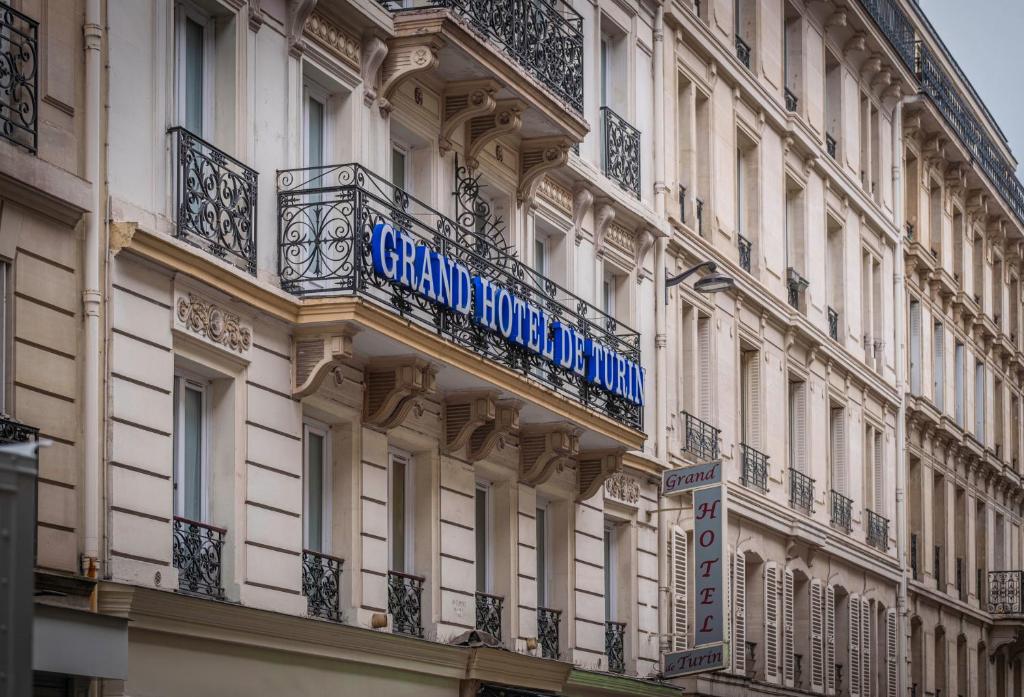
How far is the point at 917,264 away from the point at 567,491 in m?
21.7

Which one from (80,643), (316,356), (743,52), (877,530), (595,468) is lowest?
(80,643)

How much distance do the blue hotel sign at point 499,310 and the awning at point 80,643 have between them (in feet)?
17.6

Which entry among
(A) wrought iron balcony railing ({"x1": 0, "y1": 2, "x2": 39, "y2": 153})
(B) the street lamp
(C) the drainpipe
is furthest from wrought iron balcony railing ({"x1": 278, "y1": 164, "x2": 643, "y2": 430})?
(B) the street lamp

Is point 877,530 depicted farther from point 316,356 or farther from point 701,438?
point 316,356

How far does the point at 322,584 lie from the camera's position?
64.7 ft

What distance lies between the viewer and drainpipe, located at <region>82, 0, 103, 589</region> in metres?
15.5

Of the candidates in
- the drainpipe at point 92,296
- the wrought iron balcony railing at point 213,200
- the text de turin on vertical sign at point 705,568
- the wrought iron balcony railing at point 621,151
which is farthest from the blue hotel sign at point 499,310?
the drainpipe at point 92,296

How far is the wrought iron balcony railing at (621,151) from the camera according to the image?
28.1 meters

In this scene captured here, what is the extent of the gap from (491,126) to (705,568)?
8260mm

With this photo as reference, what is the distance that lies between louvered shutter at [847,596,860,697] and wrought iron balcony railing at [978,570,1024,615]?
13121mm

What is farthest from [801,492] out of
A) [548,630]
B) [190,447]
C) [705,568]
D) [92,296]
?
[92,296]

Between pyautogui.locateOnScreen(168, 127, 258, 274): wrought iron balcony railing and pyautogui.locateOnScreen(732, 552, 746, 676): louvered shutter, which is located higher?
pyautogui.locateOnScreen(168, 127, 258, 274): wrought iron balcony railing

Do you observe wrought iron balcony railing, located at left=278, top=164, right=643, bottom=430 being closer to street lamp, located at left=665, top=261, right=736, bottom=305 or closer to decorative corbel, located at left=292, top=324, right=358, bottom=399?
decorative corbel, located at left=292, top=324, right=358, bottom=399

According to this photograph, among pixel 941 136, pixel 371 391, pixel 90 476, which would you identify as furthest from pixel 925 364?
pixel 90 476
